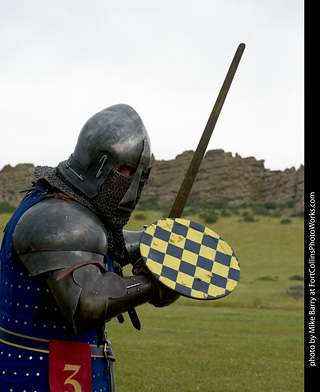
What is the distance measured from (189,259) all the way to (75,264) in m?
0.70

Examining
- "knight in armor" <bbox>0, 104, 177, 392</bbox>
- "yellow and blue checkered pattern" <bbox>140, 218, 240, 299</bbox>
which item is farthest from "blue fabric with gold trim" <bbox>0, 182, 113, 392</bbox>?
"yellow and blue checkered pattern" <bbox>140, 218, 240, 299</bbox>

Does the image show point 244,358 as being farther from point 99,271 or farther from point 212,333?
point 99,271

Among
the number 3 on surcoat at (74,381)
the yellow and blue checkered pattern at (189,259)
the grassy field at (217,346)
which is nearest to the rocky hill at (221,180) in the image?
the grassy field at (217,346)

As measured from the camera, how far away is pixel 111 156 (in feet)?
11.9

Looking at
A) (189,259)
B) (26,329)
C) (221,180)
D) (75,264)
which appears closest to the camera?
(75,264)

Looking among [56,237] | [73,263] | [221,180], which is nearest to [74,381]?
[73,263]

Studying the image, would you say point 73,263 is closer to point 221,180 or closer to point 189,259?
point 189,259

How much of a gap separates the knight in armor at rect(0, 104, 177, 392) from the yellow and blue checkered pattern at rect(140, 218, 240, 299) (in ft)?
0.30

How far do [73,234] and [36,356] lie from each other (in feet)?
2.03

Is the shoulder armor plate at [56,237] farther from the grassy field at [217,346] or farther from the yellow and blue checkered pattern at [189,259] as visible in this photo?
the grassy field at [217,346]

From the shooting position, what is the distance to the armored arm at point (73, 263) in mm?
3131

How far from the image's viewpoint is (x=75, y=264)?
10.4 feet

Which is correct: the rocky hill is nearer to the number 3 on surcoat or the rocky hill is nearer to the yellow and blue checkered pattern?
the yellow and blue checkered pattern
